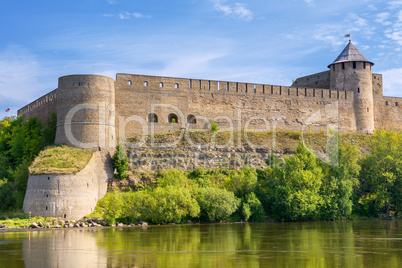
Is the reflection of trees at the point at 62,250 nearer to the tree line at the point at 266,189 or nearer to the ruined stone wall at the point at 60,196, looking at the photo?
the ruined stone wall at the point at 60,196

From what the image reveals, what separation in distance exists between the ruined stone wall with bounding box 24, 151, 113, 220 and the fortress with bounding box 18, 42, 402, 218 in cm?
6

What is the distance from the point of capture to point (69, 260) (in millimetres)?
18469

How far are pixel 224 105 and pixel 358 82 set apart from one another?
13.4 metres

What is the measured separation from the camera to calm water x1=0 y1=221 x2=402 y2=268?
17.8m

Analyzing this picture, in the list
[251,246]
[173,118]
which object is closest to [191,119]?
[173,118]

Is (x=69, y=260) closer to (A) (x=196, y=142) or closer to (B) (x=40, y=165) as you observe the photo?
(B) (x=40, y=165)

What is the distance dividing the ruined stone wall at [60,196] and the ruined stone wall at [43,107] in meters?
9.42

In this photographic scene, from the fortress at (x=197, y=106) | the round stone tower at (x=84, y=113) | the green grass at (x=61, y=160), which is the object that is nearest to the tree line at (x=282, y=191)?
the round stone tower at (x=84, y=113)

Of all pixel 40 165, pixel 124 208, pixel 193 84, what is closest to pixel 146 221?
pixel 124 208

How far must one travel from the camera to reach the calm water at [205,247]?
58.4ft

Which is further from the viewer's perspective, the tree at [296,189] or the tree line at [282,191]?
the tree at [296,189]

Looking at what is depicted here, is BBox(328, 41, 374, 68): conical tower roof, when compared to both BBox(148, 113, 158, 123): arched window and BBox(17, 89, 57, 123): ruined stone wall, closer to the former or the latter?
BBox(148, 113, 158, 123): arched window

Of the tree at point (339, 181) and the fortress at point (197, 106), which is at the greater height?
the fortress at point (197, 106)

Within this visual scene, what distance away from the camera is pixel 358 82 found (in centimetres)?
4853
